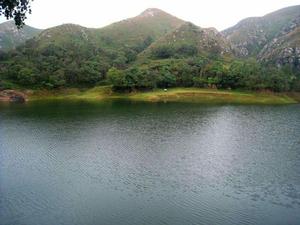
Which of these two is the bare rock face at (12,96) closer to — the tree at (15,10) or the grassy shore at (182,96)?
the grassy shore at (182,96)

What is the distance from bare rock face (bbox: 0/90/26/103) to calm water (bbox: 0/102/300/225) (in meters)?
60.1

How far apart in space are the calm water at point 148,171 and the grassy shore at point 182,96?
5347cm

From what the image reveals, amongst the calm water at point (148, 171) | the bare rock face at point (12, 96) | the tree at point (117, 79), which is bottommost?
the calm water at point (148, 171)

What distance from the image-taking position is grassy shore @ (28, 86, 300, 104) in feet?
522

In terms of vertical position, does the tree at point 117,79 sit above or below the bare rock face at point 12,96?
above

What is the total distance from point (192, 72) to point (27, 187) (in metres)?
150

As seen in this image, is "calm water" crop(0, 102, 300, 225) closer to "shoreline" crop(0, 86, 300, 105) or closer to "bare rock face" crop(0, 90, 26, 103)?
"shoreline" crop(0, 86, 300, 105)

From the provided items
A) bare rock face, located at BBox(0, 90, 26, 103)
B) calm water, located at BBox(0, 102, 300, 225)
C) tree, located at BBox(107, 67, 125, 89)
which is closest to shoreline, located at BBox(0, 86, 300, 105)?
bare rock face, located at BBox(0, 90, 26, 103)

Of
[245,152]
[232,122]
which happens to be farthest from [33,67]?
[245,152]

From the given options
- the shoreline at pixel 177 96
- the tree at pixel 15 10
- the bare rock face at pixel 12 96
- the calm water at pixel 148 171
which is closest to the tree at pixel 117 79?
the shoreline at pixel 177 96

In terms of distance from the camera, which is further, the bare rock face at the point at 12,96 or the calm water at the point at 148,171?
the bare rock face at the point at 12,96

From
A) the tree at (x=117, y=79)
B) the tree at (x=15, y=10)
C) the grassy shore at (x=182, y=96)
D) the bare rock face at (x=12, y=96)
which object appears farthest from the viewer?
the tree at (x=117, y=79)

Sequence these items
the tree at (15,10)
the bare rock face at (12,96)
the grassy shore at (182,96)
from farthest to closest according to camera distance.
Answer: the bare rock face at (12,96) < the grassy shore at (182,96) < the tree at (15,10)

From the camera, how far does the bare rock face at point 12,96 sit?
163 meters
